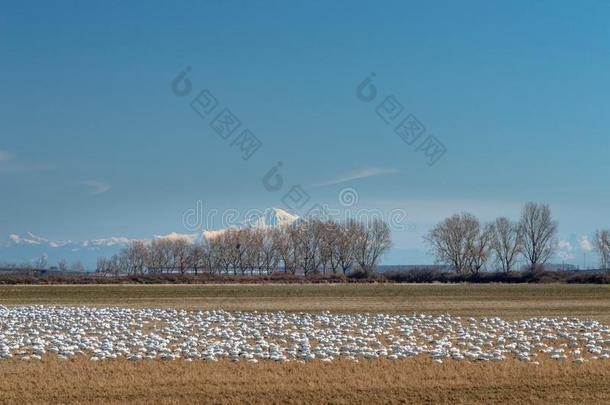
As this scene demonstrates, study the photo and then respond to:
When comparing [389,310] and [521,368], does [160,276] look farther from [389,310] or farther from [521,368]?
[521,368]

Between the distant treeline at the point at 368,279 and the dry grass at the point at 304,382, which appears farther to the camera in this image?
the distant treeline at the point at 368,279

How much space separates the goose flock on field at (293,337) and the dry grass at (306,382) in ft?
3.57

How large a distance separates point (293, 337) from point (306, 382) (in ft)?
27.4

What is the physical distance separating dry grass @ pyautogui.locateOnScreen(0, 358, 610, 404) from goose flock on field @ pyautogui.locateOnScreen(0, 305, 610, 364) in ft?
3.57

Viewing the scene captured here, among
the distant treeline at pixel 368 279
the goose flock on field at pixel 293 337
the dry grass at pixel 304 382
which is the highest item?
the distant treeline at pixel 368 279

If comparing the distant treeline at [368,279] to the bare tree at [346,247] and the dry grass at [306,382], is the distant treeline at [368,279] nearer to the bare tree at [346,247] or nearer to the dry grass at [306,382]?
the bare tree at [346,247]

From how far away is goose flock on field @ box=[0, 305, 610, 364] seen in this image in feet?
72.4

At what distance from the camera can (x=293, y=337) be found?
26562 millimetres

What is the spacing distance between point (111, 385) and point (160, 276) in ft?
284

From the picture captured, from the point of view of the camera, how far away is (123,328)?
99.6 feet

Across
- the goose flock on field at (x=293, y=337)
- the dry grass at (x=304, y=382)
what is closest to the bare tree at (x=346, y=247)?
the goose flock on field at (x=293, y=337)

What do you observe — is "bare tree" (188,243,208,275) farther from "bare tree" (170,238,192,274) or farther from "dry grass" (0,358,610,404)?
"dry grass" (0,358,610,404)

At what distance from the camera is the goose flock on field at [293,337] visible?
22078mm

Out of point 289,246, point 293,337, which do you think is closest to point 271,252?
point 289,246
